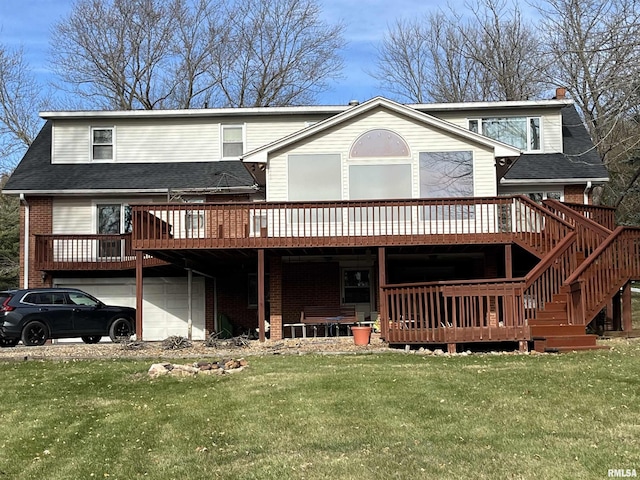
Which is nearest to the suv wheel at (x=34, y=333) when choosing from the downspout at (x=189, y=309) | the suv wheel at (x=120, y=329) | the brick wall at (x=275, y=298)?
the suv wheel at (x=120, y=329)

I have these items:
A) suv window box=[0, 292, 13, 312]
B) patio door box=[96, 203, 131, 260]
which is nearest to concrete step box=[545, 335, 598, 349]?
suv window box=[0, 292, 13, 312]

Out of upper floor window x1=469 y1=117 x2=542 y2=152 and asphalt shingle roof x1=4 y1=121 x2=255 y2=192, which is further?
upper floor window x1=469 y1=117 x2=542 y2=152

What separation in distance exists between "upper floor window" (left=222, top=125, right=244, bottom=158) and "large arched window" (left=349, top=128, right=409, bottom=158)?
6.23 m

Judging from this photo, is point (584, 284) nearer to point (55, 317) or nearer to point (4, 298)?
point (55, 317)

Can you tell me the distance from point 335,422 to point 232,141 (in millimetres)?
17783

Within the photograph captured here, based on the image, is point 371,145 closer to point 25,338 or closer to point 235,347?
point 235,347

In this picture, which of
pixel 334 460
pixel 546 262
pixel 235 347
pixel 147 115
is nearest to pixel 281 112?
pixel 147 115

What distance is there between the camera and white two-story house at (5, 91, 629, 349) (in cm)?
1683

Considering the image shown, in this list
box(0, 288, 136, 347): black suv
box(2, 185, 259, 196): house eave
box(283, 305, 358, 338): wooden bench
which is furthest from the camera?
box(2, 185, 259, 196): house eave

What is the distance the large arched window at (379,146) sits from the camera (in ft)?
62.1

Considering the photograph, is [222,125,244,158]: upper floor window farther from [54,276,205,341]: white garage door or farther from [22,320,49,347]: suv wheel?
[22,320,49,347]: suv wheel

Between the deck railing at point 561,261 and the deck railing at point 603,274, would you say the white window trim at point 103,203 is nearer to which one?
the deck railing at point 561,261

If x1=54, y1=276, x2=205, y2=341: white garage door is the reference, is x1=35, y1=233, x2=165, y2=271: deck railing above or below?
above

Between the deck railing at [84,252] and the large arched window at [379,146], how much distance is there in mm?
7808
